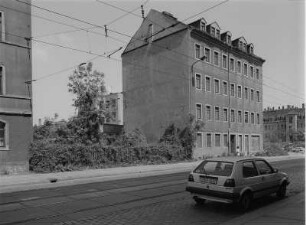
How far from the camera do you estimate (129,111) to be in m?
46.6

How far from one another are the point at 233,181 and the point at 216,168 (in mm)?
893

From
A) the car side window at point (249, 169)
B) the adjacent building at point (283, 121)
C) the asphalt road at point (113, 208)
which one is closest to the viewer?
the asphalt road at point (113, 208)

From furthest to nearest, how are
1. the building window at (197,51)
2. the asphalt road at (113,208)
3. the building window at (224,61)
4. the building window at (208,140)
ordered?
the building window at (224,61), the building window at (208,140), the building window at (197,51), the asphalt road at (113,208)

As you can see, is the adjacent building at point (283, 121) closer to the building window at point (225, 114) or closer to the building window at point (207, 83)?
the building window at point (225, 114)

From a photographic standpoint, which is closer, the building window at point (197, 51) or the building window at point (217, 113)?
the building window at point (197, 51)

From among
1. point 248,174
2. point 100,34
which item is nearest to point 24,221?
point 248,174

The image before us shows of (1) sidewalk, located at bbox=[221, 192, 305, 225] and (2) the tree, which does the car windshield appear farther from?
(2) the tree

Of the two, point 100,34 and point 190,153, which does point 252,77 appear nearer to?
point 190,153

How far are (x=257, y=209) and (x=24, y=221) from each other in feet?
18.9

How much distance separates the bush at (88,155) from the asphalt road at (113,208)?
10.4 m

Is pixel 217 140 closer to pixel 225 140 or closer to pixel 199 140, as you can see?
pixel 225 140

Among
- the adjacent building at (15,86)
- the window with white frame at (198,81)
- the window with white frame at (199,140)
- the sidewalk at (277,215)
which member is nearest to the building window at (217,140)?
the window with white frame at (199,140)

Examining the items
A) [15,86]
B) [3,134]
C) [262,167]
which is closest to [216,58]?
[15,86]

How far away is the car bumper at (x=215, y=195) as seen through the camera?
31.3 feet
